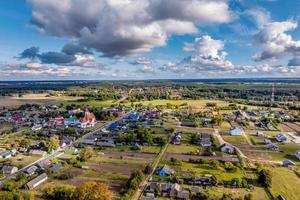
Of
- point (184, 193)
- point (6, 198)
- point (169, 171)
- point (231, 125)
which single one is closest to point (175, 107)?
point (231, 125)

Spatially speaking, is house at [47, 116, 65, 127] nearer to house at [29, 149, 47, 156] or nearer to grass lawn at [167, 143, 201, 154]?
house at [29, 149, 47, 156]

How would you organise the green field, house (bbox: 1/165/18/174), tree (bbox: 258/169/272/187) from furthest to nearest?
→ the green field < house (bbox: 1/165/18/174) < tree (bbox: 258/169/272/187)

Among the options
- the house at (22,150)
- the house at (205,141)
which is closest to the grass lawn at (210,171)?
the house at (205,141)

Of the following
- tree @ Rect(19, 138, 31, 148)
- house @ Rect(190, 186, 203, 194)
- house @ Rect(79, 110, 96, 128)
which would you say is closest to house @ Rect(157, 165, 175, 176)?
house @ Rect(190, 186, 203, 194)

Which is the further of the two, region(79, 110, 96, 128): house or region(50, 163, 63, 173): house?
region(79, 110, 96, 128): house

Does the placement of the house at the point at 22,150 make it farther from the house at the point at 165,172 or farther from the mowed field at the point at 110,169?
the house at the point at 165,172
